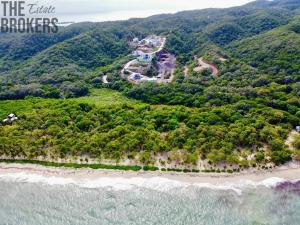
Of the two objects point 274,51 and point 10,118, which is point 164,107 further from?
point 274,51

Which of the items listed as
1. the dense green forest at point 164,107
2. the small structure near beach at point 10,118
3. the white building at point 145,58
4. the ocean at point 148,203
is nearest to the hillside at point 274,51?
the dense green forest at point 164,107

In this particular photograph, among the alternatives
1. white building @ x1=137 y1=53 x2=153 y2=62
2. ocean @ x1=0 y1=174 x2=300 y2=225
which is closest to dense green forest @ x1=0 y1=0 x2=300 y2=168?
ocean @ x1=0 y1=174 x2=300 y2=225

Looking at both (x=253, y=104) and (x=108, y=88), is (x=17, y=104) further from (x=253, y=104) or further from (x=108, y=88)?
(x=253, y=104)

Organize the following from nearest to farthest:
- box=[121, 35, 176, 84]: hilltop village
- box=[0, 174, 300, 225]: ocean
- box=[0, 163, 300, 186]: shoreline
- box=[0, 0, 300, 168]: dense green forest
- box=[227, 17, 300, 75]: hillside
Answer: box=[0, 174, 300, 225]: ocean < box=[0, 163, 300, 186]: shoreline < box=[0, 0, 300, 168]: dense green forest < box=[227, 17, 300, 75]: hillside < box=[121, 35, 176, 84]: hilltop village

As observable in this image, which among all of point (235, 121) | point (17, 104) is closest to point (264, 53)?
point (235, 121)

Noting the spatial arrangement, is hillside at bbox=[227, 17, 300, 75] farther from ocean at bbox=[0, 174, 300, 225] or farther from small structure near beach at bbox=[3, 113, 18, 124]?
small structure near beach at bbox=[3, 113, 18, 124]

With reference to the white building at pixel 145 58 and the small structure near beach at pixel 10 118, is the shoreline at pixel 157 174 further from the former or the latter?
the white building at pixel 145 58
